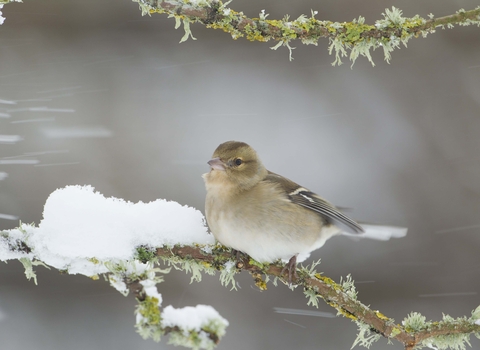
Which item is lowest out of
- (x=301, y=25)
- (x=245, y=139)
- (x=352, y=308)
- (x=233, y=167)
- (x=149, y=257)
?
(x=352, y=308)

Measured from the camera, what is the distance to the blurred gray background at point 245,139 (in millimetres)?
5027

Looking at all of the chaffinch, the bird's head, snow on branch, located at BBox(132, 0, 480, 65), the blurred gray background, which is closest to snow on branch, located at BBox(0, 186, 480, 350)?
the chaffinch

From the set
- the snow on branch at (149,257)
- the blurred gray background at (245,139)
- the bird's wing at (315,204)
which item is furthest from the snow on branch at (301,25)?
the blurred gray background at (245,139)

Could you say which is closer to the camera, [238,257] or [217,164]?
[238,257]

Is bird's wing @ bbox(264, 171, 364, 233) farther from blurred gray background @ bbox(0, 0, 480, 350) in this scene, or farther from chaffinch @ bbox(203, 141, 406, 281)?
blurred gray background @ bbox(0, 0, 480, 350)

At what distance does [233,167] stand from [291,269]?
2.84 ft

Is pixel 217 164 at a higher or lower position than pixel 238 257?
higher

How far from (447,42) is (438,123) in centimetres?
99

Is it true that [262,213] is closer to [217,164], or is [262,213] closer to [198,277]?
[217,164]

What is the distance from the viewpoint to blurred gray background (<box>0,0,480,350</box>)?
503cm

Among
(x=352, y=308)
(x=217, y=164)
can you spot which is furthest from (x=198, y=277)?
(x=217, y=164)

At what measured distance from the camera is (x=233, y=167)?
10.1ft

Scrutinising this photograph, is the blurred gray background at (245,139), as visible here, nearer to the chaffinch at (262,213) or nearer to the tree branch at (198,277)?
the chaffinch at (262,213)

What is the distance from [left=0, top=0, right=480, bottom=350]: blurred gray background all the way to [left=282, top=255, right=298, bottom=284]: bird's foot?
2517mm
